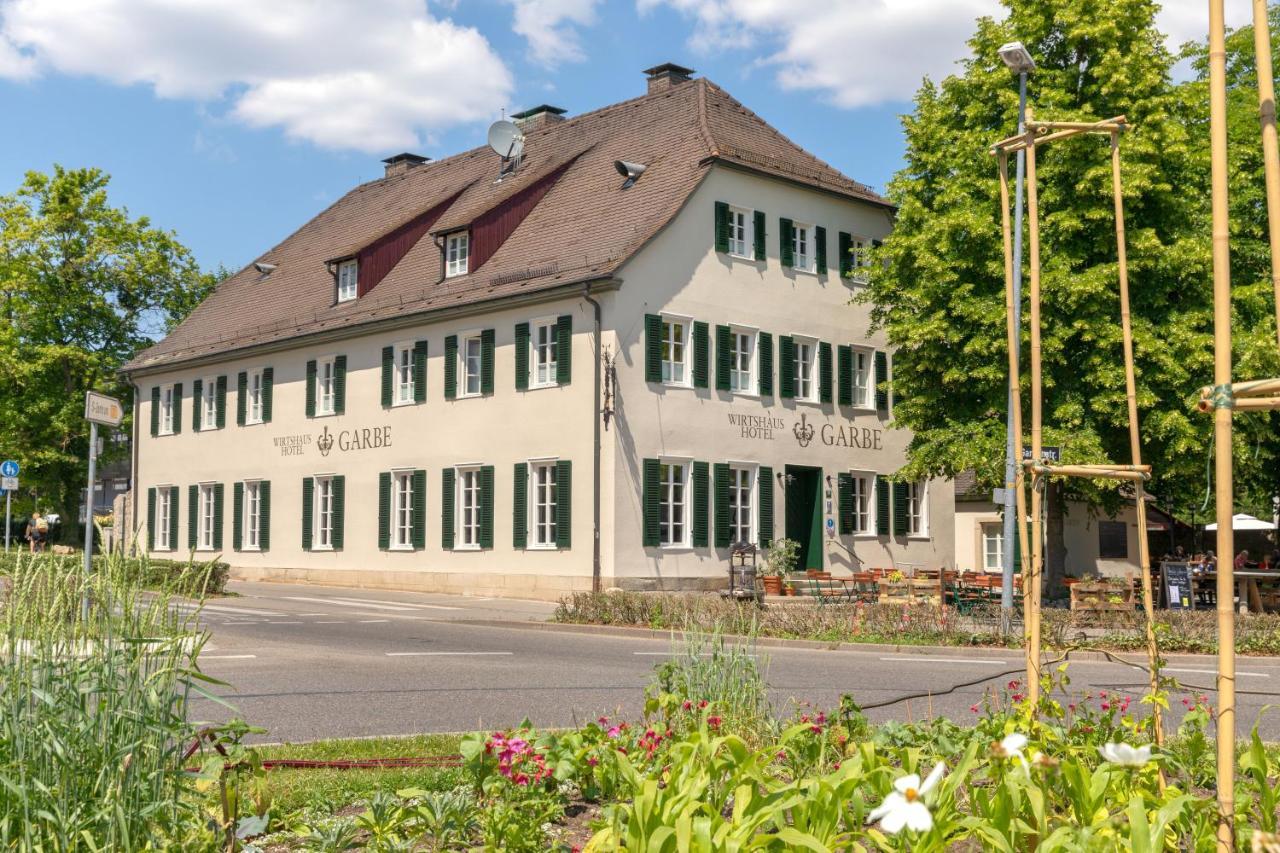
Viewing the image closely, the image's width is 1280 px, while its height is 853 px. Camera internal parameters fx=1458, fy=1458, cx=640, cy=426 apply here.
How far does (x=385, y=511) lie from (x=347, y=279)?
6707 millimetres

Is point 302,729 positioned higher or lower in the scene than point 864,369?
lower

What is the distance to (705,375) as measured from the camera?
97.4 ft

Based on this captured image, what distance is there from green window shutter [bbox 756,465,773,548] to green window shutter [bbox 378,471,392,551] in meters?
8.54

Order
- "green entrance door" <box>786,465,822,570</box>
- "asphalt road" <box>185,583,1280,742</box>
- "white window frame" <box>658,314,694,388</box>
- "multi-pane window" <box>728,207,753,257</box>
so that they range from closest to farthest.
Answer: "asphalt road" <box>185,583,1280,742</box>, "white window frame" <box>658,314,694,388</box>, "multi-pane window" <box>728,207,753,257</box>, "green entrance door" <box>786,465,822,570</box>

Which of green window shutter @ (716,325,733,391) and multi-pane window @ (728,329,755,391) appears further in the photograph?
multi-pane window @ (728,329,755,391)

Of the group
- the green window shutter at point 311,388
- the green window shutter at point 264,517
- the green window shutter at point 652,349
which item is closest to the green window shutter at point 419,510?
the green window shutter at point 311,388

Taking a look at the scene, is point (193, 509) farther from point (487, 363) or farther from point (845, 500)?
point (845, 500)

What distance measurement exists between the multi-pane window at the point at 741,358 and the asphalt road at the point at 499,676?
10007 mm

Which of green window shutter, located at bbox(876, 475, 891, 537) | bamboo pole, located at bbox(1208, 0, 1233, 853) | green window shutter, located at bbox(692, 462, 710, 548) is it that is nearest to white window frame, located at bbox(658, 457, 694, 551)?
green window shutter, located at bbox(692, 462, 710, 548)

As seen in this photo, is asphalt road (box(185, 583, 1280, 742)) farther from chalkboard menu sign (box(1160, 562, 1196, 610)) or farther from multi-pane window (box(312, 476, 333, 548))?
multi-pane window (box(312, 476, 333, 548))

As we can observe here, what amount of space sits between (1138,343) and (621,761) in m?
22.6

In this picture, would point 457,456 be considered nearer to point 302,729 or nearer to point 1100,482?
point 1100,482

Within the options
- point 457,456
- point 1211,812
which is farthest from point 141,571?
point 457,456

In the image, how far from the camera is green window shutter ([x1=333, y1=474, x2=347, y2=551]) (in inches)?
1352
